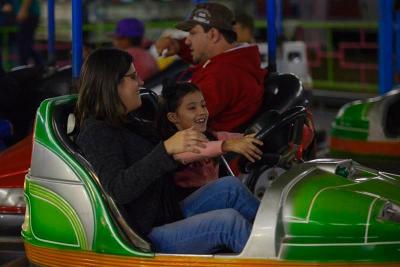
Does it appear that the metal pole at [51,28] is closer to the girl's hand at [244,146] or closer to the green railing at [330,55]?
the girl's hand at [244,146]

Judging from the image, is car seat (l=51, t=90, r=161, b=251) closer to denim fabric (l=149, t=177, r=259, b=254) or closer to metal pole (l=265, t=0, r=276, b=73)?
denim fabric (l=149, t=177, r=259, b=254)

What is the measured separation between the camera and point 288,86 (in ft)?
14.1

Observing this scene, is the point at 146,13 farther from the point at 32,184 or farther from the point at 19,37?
the point at 32,184

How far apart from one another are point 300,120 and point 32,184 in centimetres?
98

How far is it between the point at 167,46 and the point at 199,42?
449mm

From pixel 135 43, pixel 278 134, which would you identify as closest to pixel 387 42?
pixel 135 43

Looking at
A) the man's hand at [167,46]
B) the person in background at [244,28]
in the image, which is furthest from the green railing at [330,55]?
the man's hand at [167,46]

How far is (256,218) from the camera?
9.28 ft

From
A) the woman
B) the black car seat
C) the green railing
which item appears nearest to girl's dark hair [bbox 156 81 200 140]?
the woman

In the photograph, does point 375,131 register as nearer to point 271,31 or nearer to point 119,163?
point 271,31

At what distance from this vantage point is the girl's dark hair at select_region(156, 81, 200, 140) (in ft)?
10.5

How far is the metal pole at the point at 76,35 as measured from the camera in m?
3.76

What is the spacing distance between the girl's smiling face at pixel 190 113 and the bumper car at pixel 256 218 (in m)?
0.32

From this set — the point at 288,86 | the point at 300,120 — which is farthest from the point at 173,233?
the point at 288,86
